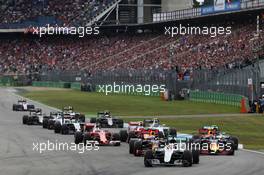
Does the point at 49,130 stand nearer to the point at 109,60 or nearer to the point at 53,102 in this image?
the point at 53,102

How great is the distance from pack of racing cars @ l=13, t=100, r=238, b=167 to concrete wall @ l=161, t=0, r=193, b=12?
236 feet

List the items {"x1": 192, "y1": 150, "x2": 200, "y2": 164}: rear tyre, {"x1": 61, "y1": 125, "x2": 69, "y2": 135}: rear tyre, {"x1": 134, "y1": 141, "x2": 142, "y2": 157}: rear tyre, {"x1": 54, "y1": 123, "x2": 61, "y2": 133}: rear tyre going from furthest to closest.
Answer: {"x1": 54, "y1": 123, "x2": 61, "y2": 133}: rear tyre < {"x1": 61, "y1": 125, "x2": 69, "y2": 135}: rear tyre < {"x1": 134, "y1": 141, "x2": 142, "y2": 157}: rear tyre < {"x1": 192, "y1": 150, "x2": 200, "y2": 164}: rear tyre

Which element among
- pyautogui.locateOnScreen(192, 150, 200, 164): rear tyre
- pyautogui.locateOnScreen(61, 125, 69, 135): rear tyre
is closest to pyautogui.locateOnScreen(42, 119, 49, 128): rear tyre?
pyautogui.locateOnScreen(61, 125, 69, 135): rear tyre

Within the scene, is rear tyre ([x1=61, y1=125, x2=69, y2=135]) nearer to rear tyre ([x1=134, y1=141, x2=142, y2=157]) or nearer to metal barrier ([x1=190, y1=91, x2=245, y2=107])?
rear tyre ([x1=134, y1=141, x2=142, y2=157])

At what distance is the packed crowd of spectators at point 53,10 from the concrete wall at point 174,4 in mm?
7828

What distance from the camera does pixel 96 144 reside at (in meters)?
27.8

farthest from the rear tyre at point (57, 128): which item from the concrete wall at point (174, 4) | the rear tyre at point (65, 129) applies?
the concrete wall at point (174, 4)

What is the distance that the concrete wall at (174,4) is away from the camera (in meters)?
108

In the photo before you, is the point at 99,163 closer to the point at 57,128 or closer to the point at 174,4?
the point at 57,128

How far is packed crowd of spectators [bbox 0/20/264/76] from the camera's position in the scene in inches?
2849

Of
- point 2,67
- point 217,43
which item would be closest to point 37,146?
point 217,43

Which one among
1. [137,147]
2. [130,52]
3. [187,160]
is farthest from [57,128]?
[130,52]

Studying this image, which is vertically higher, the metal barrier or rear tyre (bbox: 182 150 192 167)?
the metal barrier

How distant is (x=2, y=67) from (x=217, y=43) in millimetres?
38848
